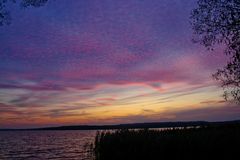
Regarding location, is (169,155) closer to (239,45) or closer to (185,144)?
(185,144)

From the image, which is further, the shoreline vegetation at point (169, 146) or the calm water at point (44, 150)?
the calm water at point (44, 150)


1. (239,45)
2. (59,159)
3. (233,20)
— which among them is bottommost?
(59,159)

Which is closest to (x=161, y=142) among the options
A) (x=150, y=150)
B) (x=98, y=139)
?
(x=150, y=150)

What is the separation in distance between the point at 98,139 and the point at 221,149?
9844mm

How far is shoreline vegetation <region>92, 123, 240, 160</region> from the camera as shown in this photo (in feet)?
72.7

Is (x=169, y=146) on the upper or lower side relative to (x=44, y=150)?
upper

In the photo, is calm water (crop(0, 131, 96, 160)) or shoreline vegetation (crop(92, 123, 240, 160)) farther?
calm water (crop(0, 131, 96, 160))

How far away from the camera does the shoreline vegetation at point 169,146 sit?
→ 72.7 feet

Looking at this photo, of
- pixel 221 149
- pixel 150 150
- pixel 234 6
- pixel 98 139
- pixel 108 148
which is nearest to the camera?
pixel 234 6

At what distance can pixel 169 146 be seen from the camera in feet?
75.7

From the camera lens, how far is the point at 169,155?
22953mm

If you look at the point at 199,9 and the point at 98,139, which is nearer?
the point at 199,9

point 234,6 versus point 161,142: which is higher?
point 234,6

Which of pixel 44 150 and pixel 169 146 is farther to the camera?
pixel 44 150
